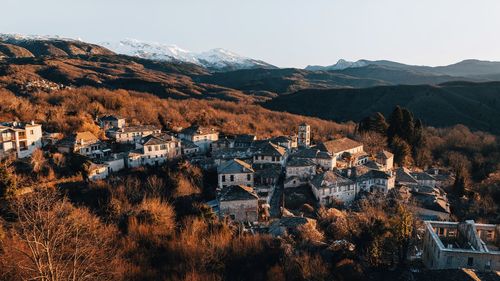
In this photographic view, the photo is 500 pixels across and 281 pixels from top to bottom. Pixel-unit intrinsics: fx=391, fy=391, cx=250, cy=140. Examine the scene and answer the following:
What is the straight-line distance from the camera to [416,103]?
88.4 metres

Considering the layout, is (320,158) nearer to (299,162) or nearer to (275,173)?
(299,162)

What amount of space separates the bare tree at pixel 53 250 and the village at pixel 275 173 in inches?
386

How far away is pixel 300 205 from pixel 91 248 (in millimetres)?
18045

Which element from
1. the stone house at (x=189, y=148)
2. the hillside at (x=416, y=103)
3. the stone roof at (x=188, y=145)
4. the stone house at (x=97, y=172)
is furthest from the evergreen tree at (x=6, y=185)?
the hillside at (x=416, y=103)

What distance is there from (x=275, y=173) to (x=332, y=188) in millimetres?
5008

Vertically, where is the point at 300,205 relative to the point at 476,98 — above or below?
below

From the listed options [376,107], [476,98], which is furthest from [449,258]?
[476,98]

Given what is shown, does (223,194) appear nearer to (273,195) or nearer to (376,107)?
(273,195)

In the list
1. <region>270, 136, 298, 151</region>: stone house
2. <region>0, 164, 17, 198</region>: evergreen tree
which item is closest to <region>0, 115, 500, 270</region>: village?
<region>270, 136, 298, 151</region>: stone house

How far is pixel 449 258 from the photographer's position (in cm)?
2038

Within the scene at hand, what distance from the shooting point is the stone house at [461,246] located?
66.4 ft

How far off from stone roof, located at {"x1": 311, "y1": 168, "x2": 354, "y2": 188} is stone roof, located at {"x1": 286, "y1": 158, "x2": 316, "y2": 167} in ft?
5.89

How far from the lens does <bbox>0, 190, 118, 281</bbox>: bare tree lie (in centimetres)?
1230

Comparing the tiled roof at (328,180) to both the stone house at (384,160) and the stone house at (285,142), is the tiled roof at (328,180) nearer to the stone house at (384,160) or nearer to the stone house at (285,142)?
the stone house at (285,142)
